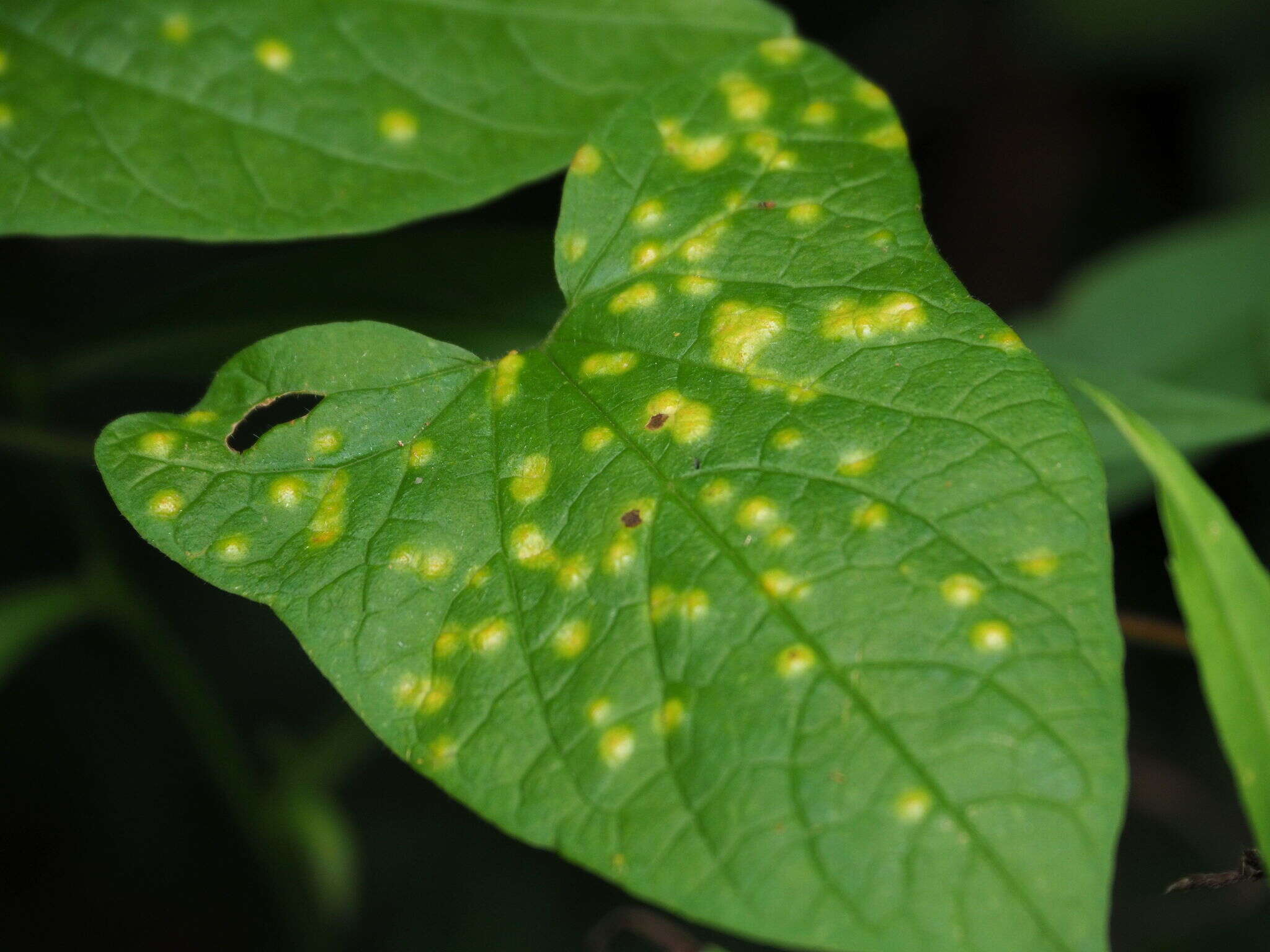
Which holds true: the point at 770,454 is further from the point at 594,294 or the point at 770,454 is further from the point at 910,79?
the point at 910,79

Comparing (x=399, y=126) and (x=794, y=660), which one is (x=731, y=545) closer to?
(x=794, y=660)

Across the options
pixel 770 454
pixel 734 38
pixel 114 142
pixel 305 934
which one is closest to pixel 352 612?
pixel 770 454

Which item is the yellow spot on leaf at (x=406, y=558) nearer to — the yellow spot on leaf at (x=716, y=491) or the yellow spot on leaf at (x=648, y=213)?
the yellow spot on leaf at (x=716, y=491)

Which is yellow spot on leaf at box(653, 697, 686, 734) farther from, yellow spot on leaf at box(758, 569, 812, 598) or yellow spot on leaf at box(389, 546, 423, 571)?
yellow spot on leaf at box(389, 546, 423, 571)

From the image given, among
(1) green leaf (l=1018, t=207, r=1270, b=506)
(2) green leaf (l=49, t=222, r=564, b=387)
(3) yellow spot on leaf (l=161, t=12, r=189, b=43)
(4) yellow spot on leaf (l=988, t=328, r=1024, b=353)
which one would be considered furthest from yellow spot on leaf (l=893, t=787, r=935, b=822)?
(3) yellow spot on leaf (l=161, t=12, r=189, b=43)

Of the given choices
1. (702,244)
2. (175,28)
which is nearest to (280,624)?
(175,28)

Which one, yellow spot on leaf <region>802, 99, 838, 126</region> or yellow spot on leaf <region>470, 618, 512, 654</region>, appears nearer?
yellow spot on leaf <region>470, 618, 512, 654</region>

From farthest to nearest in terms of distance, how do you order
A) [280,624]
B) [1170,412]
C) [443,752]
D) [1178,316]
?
[280,624] → [1178,316] → [1170,412] → [443,752]
